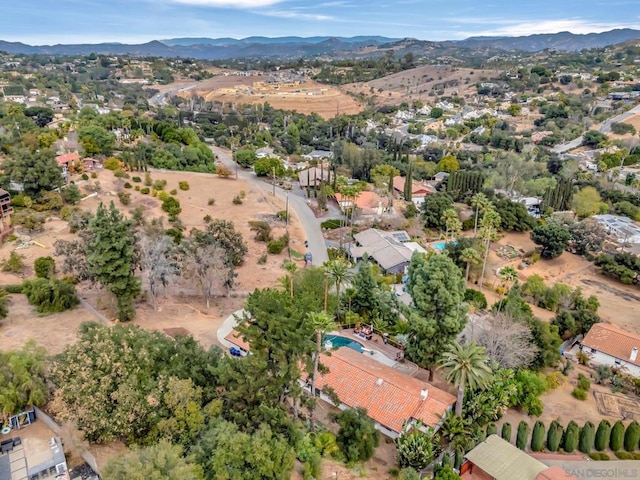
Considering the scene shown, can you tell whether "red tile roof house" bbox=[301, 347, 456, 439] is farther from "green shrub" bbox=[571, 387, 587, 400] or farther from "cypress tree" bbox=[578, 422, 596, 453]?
"green shrub" bbox=[571, 387, 587, 400]

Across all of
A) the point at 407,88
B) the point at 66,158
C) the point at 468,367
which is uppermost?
the point at 407,88

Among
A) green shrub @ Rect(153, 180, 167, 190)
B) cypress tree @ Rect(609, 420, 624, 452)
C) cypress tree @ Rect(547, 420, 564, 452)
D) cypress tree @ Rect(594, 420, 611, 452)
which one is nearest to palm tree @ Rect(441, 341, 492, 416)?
cypress tree @ Rect(547, 420, 564, 452)

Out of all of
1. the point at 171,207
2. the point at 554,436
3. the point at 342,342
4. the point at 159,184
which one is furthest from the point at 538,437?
the point at 159,184

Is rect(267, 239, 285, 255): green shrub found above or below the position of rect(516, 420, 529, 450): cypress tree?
above

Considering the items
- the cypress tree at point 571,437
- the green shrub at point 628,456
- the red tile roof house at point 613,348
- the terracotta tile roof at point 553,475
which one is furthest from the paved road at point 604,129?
the terracotta tile roof at point 553,475

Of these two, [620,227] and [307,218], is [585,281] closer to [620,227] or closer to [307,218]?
[620,227]

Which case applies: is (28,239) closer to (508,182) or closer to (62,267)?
(62,267)
